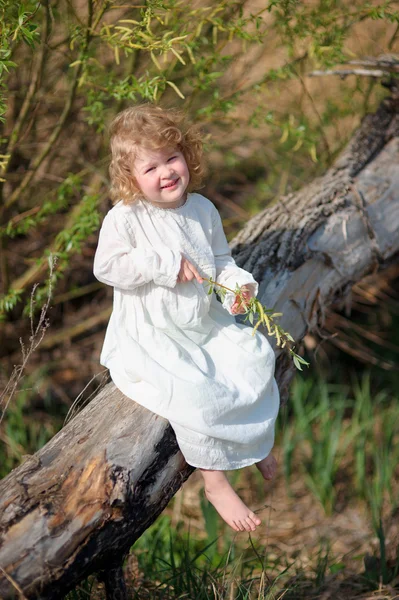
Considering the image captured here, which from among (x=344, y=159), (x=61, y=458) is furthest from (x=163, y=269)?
(x=344, y=159)

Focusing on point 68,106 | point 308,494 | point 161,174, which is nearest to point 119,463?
point 161,174

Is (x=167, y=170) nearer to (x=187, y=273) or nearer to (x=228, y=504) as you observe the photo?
(x=187, y=273)

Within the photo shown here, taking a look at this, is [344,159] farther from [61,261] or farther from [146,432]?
[146,432]

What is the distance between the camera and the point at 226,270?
7.04 feet

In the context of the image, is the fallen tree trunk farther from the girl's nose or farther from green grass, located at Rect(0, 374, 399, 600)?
the girl's nose

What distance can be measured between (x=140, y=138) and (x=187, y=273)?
43 cm

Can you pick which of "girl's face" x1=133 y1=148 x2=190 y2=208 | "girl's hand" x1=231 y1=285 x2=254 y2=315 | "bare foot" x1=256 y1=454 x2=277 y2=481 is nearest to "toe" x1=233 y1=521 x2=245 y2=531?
"bare foot" x1=256 y1=454 x2=277 y2=481

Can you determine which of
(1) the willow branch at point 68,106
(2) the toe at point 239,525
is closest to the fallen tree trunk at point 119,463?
(2) the toe at point 239,525

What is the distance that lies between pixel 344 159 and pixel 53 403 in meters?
2.24

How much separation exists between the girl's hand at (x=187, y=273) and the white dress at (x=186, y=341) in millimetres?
27

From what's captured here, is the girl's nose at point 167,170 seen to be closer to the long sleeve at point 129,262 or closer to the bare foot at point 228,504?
the long sleeve at point 129,262

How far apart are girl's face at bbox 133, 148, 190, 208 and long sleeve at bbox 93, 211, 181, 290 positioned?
0.14 metres

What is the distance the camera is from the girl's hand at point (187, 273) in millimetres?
1974

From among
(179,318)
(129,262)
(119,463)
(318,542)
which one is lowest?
(318,542)
